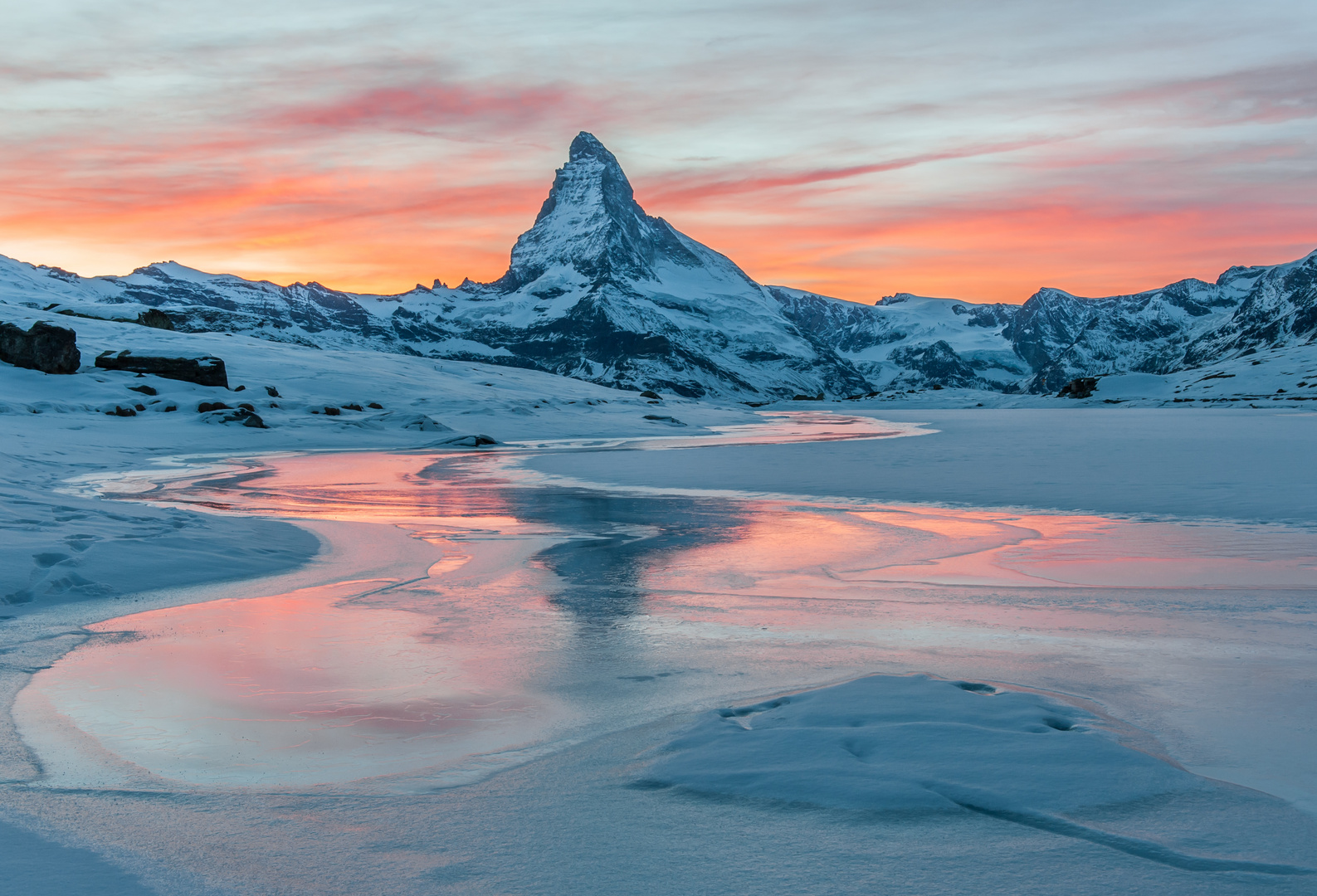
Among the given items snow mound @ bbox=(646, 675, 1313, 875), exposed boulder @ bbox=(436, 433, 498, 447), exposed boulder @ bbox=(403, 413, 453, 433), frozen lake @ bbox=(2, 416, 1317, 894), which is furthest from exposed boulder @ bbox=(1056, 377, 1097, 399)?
snow mound @ bbox=(646, 675, 1313, 875)

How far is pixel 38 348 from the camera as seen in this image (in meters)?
50.2

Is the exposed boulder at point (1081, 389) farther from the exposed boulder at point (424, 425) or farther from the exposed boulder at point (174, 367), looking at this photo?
the exposed boulder at point (174, 367)

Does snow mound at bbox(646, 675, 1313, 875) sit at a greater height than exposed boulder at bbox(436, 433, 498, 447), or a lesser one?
lesser

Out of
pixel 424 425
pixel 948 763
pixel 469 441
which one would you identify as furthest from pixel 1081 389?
pixel 948 763

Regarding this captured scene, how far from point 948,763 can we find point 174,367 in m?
58.4

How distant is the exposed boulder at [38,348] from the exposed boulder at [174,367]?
3326 millimetres

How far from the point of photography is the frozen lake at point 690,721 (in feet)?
12.8

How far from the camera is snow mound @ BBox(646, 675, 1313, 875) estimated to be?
4246 millimetres

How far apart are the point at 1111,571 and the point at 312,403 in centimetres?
5231

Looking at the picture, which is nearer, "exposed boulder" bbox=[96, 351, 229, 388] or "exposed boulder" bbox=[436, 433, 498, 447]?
"exposed boulder" bbox=[436, 433, 498, 447]

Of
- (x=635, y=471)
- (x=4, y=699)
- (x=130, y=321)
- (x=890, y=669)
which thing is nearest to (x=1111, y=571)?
(x=890, y=669)

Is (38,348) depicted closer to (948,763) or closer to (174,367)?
(174,367)

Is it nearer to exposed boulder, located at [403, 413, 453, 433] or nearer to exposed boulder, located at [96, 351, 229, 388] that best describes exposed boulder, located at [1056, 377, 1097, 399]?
exposed boulder, located at [403, 413, 453, 433]

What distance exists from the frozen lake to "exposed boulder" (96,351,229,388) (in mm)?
47786
